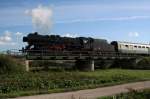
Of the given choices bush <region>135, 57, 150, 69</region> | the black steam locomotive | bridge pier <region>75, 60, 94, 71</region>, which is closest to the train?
the black steam locomotive

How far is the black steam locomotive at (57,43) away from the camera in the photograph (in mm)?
59562

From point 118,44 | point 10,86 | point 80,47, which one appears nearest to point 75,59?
point 80,47

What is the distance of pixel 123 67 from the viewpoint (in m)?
79.5

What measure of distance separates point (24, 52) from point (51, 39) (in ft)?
18.6

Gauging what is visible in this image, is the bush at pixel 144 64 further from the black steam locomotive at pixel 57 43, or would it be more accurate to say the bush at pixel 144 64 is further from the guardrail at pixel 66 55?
the black steam locomotive at pixel 57 43

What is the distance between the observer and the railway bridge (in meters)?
57.2

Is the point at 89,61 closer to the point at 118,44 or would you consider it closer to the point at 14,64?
the point at 118,44

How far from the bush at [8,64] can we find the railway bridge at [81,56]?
10.3ft

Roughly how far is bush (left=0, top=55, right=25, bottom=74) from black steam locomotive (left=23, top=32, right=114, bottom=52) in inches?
269

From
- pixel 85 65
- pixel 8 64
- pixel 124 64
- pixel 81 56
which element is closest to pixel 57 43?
pixel 81 56

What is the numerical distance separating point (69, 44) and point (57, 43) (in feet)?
8.87

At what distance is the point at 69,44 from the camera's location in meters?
63.8

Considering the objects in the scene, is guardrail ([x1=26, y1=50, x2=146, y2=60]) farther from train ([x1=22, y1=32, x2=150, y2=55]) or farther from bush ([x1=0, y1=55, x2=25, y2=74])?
bush ([x1=0, y1=55, x2=25, y2=74])

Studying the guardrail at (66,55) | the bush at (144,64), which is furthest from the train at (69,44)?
the bush at (144,64)
